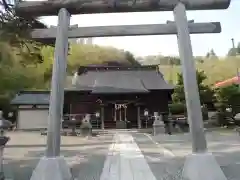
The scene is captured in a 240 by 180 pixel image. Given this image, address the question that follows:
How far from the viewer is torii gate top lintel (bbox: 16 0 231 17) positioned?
6.71 m

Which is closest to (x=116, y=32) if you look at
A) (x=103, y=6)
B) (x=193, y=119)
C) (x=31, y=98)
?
(x=103, y=6)

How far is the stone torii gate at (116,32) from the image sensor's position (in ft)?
19.7

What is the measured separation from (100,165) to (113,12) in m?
4.00

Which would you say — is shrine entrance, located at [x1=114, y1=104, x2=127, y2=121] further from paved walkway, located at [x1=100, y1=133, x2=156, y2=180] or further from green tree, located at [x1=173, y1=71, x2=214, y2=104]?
paved walkway, located at [x1=100, y1=133, x2=156, y2=180]

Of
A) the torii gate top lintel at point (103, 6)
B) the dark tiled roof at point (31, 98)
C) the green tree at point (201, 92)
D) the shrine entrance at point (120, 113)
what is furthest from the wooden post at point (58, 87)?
the dark tiled roof at point (31, 98)

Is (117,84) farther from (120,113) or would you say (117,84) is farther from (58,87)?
(58,87)

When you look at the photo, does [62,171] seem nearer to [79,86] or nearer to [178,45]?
[178,45]

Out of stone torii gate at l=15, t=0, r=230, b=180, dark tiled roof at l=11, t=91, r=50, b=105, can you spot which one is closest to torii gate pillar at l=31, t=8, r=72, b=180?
stone torii gate at l=15, t=0, r=230, b=180

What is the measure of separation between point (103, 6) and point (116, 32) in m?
0.64

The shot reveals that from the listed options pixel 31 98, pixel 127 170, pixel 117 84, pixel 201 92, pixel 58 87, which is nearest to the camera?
pixel 58 87

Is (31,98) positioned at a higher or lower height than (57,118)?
higher

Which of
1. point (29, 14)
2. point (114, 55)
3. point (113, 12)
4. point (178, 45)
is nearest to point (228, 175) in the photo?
point (178, 45)

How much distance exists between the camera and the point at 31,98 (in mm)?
32062

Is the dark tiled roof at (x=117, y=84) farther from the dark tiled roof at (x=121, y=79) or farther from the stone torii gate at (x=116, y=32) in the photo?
the stone torii gate at (x=116, y=32)
